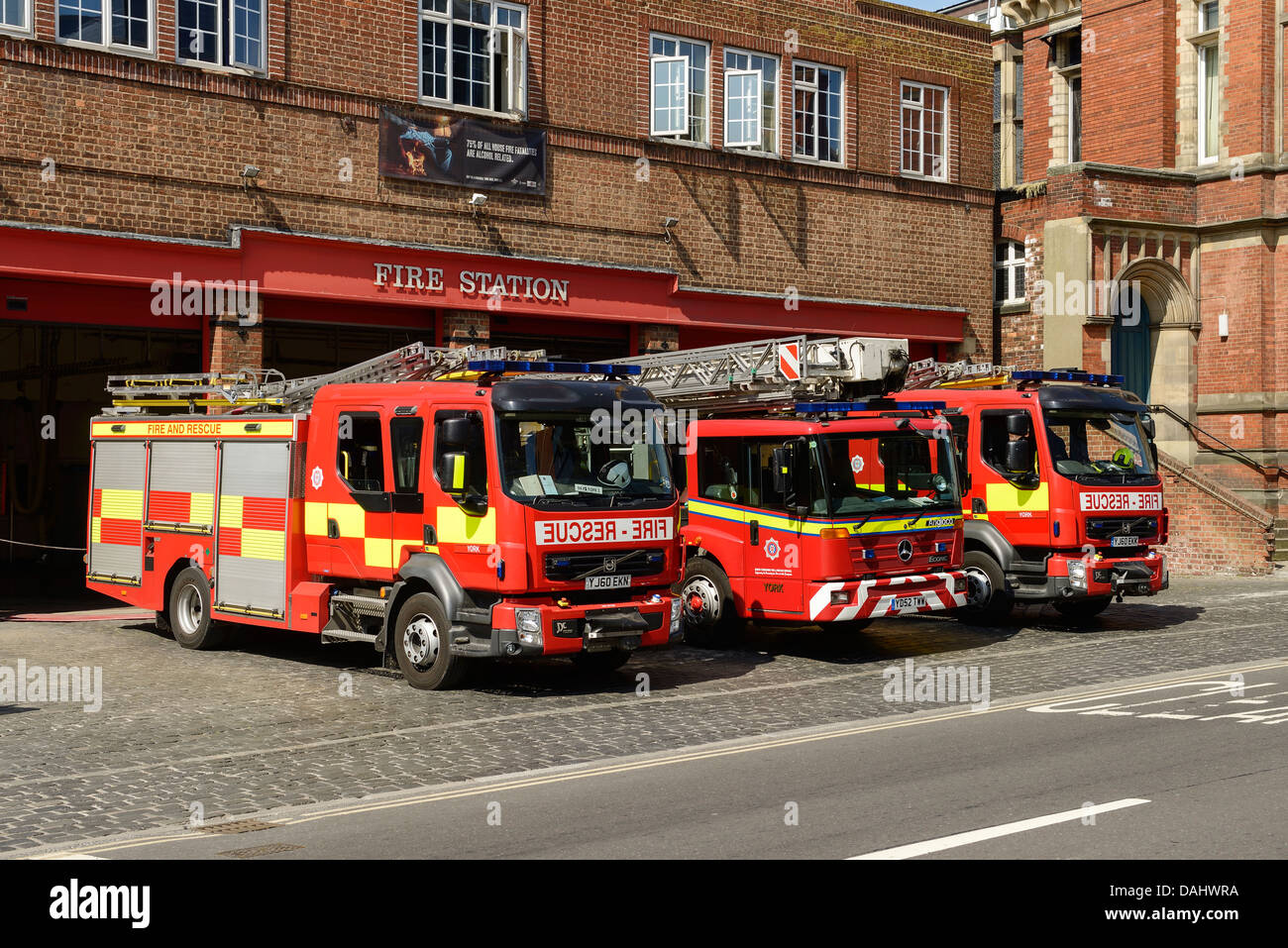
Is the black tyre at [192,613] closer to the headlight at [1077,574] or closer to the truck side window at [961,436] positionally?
the truck side window at [961,436]

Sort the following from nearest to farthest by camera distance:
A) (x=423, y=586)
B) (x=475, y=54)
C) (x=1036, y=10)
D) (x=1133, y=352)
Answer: (x=423, y=586) → (x=475, y=54) → (x=1133, y=352) → (x=1036, y=10)

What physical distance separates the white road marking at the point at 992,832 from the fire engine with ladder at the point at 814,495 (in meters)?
6.81

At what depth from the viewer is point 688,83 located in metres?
24.6

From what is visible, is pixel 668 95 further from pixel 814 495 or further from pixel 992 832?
pixel 992 832

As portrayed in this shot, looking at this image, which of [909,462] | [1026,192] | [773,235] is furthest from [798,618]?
[1026,192]

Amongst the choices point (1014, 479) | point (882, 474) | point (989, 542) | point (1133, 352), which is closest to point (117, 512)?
point (882, 474)

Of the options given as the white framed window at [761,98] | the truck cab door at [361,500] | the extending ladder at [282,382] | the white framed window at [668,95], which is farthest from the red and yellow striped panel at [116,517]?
the white framed window at [761,98]

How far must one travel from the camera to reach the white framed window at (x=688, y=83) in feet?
79.4

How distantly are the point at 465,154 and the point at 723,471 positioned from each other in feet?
27.2

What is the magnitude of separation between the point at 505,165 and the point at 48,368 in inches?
284

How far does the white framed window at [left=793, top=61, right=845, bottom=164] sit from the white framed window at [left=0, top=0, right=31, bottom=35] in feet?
41.3

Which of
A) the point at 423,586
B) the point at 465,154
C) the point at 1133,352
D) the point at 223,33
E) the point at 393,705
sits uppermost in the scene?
the point at 223,33

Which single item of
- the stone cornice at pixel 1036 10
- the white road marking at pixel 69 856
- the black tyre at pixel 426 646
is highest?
the stone cornice at pixel 1036 10

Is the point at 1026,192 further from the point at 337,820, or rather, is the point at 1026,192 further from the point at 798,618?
the point at 337,820
